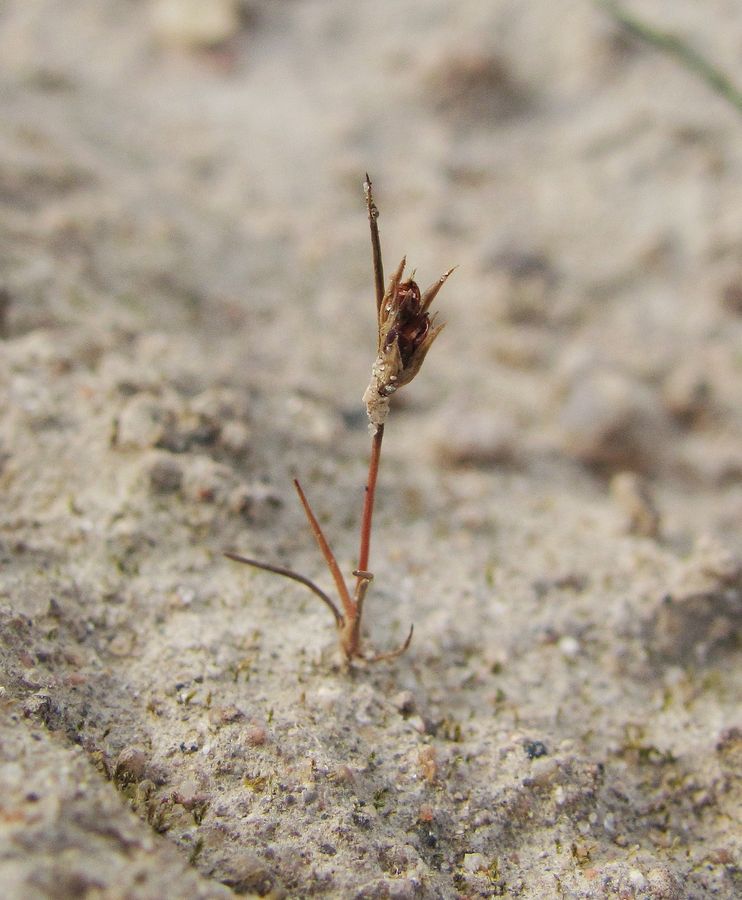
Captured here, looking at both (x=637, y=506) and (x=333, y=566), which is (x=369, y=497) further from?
(x=637, y=506)

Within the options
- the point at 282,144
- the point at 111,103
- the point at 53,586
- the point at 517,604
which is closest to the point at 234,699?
the point at 53,586

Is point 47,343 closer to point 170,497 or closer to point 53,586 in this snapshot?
point 170,497

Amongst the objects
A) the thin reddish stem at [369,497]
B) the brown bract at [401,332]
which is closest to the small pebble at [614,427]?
the thin reddish stem at [369,497]

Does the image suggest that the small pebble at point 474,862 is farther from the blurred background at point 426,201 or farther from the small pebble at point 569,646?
the blurred background at point 426,201

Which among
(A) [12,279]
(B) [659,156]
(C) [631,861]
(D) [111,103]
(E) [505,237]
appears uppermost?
(B) [659,156]

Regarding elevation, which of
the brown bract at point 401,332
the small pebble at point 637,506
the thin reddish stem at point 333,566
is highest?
the small pebble at point 637,506
